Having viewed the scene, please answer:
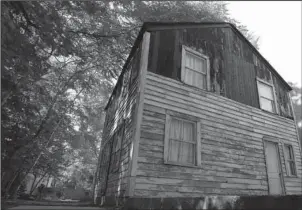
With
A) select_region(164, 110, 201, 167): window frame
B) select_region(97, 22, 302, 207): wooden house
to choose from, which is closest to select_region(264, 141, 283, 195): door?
select_region(97, 22, 302, 207): wooden house

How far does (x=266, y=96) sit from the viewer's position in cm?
1033

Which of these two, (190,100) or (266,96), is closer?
(190,100)

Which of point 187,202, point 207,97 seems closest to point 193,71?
point 207,97

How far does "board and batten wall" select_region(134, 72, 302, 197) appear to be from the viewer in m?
5.93

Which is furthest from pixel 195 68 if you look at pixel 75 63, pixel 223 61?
pixel 75 63

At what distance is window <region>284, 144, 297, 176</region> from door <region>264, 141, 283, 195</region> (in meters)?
0.57

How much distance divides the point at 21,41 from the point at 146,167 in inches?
183

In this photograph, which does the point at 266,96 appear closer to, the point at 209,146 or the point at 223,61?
the point at 223,61

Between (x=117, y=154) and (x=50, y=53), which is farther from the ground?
(x=50, y=53)

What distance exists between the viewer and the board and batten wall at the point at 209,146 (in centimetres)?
593

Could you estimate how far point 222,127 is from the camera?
778 centimetres

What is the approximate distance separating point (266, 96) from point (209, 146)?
5229mm

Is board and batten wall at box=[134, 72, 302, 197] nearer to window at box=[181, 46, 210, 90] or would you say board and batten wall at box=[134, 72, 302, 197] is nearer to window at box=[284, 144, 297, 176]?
window at box=[284, 144, 297, 176]

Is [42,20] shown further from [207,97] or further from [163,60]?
[207,97]
